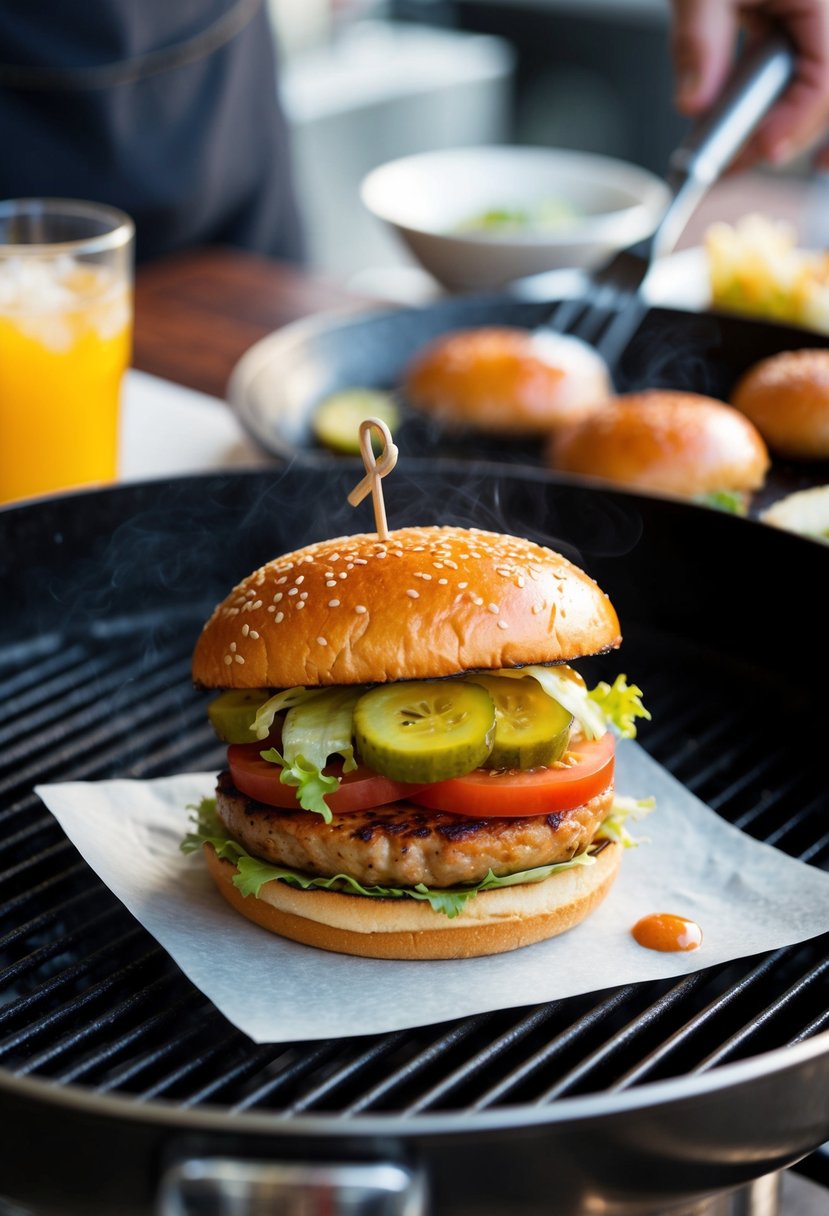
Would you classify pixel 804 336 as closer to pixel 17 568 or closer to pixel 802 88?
pixel 802 88

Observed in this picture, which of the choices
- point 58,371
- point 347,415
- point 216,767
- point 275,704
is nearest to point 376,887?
point 275,704

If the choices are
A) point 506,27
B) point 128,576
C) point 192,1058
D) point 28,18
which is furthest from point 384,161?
point 192,1058

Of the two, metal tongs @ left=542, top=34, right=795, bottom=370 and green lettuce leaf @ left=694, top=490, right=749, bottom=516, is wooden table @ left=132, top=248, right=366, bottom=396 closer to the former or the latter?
metal tongs @ left=542, top=34, right=795, bottom=370

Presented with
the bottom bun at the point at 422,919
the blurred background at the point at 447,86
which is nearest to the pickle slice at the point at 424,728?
the bottom bun at the point at 422,919

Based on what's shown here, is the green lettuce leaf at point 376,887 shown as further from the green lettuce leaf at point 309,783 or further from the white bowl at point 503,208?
the white bowl at point 503,208

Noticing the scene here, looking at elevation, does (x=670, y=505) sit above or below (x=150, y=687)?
above

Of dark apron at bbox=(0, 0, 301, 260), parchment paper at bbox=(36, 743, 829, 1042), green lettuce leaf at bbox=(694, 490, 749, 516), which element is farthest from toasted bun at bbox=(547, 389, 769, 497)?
dark apron at bbox=(0, 0, 301, 260)
